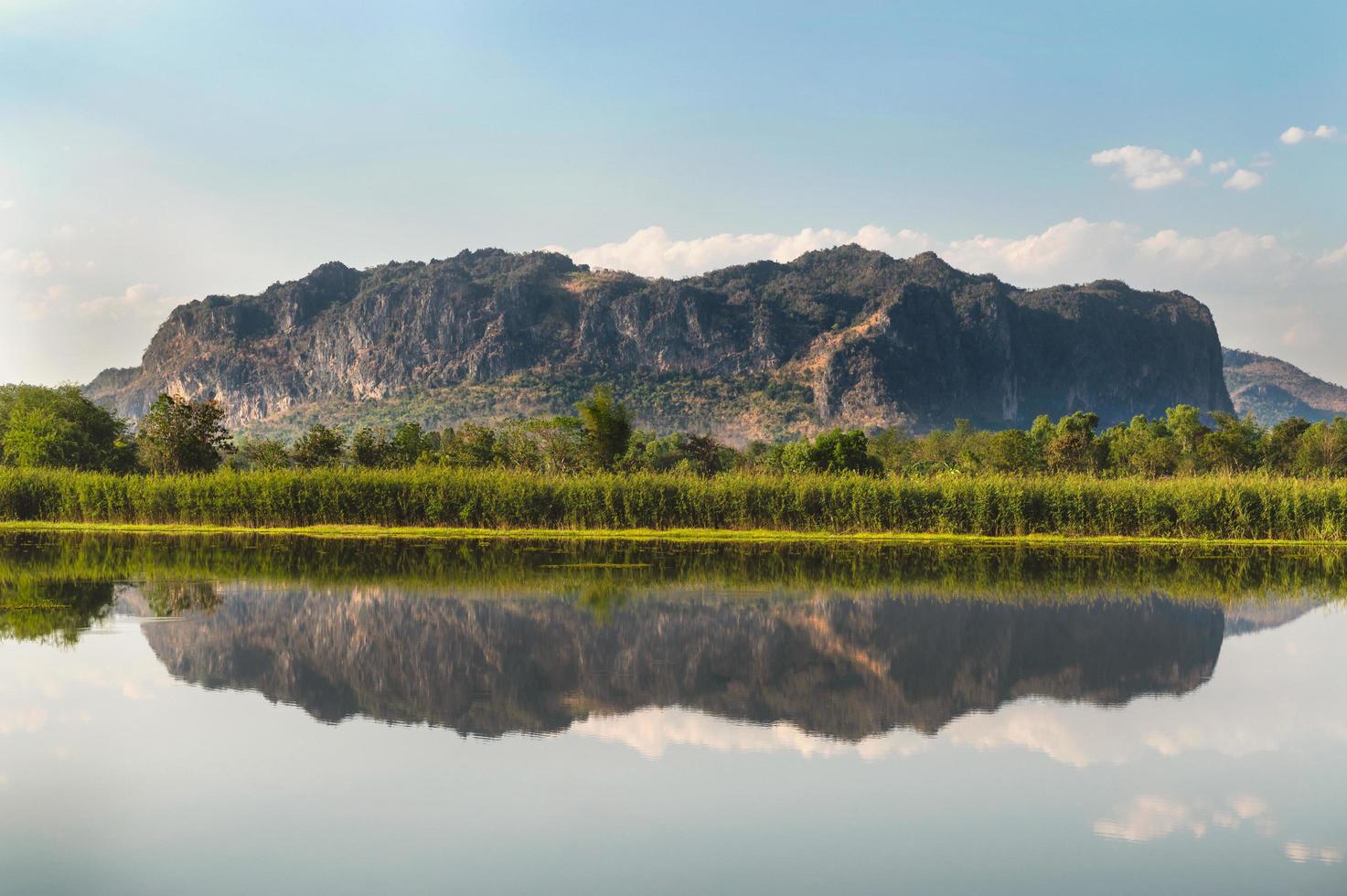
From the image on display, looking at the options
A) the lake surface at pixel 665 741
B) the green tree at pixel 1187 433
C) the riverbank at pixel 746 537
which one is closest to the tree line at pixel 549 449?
the green tree at pixel 1187 433

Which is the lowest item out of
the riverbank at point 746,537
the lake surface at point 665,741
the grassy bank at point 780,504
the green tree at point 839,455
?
the lake surface at point 665,741

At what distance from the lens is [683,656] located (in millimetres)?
14336

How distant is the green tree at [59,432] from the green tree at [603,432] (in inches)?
750

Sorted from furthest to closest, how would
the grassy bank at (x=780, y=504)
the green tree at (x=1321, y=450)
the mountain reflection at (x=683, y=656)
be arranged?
the green tree at (x=1321, y=450) < the grassy bank at (x=780, y=504) < the mountain reflection at (x=683, y=656)

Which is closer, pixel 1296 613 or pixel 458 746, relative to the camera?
pixel 458 746

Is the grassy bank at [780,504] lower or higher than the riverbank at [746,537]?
higher

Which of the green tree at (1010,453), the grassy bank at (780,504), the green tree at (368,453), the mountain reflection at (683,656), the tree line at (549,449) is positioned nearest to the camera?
the mountain reflection at (683,656)

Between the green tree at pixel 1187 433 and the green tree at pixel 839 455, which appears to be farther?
the green tree at pixel 1187 433

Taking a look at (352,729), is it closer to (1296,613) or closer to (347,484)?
(1296,613)

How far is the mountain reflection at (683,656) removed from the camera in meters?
11.9

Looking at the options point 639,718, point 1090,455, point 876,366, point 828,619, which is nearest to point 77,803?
point 639,718

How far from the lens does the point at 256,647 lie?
14.7m

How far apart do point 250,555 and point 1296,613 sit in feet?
72.7

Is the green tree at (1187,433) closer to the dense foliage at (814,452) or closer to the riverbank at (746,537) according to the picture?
the dense foliage at (814,452)
